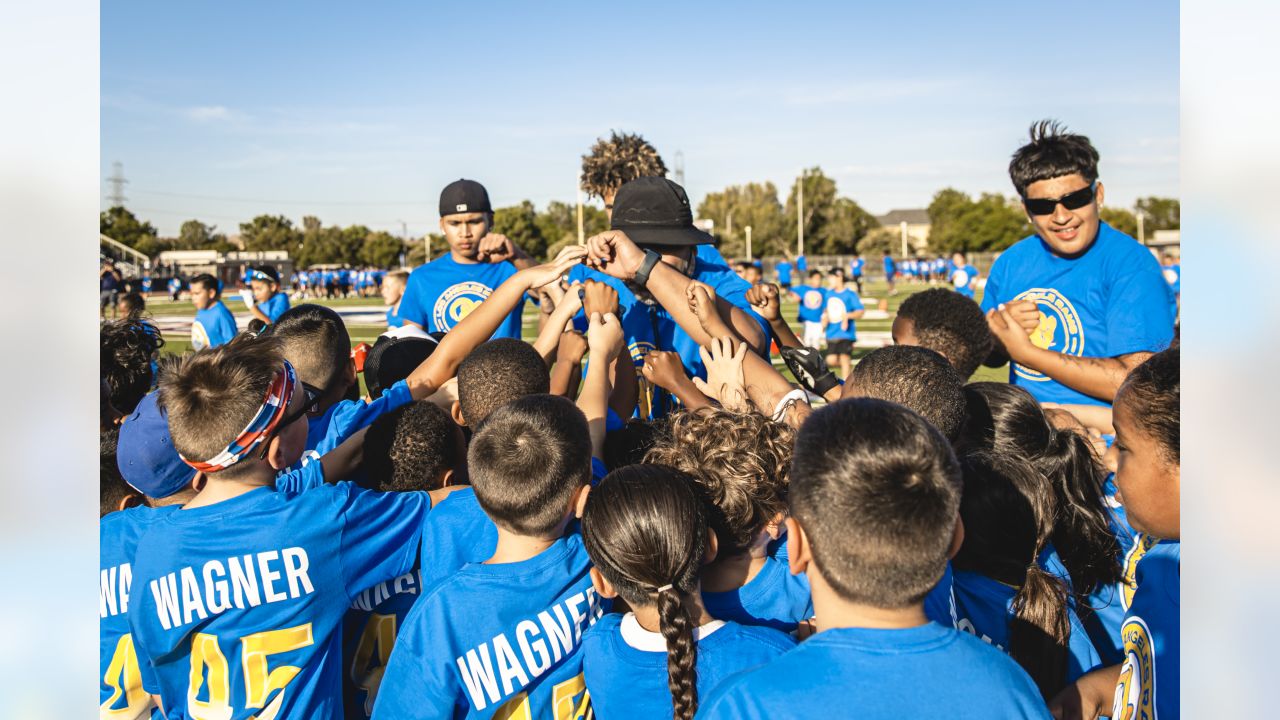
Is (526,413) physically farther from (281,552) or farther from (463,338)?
(463,338)

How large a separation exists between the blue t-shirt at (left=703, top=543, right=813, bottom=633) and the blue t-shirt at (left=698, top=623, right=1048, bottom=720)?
699mm

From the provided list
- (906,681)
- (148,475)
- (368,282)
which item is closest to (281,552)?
(148,475)

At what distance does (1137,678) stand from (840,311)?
560 inches

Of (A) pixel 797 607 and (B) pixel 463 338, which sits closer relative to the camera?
(A) pixel 797 607

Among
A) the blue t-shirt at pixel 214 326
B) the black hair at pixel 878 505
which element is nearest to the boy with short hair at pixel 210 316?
the blue t-shirt at pixel 214 326

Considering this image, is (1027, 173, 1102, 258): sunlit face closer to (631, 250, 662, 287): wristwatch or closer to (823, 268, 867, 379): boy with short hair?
(631, 250, 662, 287): wristwatch

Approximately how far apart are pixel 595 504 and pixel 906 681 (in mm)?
815

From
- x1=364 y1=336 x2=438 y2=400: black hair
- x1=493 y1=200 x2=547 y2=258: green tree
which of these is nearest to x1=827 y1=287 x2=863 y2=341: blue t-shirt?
x1=364 y1=336 x2=438 y2=400: black hair

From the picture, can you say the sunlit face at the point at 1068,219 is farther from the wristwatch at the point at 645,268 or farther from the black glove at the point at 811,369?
the wristwatch at the point at 645,268

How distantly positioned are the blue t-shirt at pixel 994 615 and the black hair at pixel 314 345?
2376 millimetres

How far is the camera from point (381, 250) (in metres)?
91.4

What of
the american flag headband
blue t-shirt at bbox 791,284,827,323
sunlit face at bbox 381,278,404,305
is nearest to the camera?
the american flag headband

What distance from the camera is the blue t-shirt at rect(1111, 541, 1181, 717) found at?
1.85 metres
